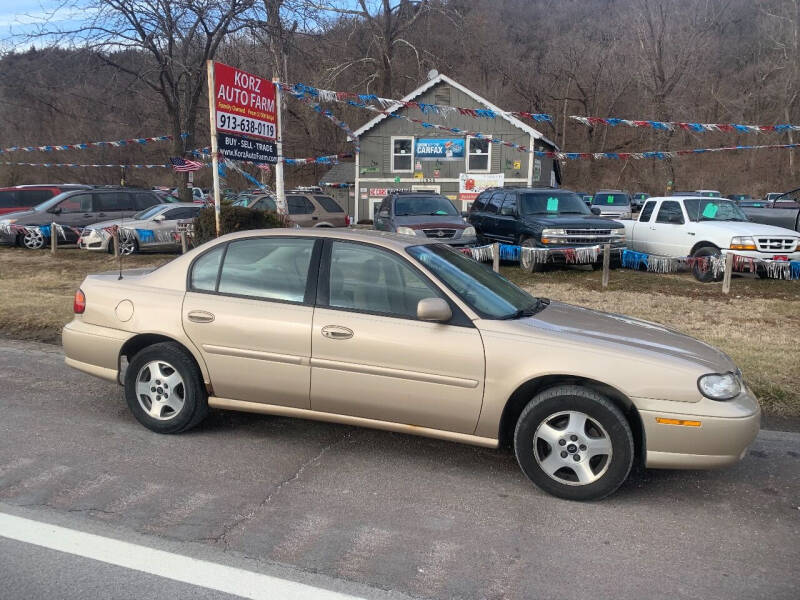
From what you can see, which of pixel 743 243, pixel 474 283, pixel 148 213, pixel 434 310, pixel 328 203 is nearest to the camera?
pixel 434 310

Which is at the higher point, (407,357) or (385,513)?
(407,357)

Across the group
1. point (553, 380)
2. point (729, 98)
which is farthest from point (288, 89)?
point (729, 98)

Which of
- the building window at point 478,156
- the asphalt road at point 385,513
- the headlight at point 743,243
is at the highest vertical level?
the building window at point 478,156

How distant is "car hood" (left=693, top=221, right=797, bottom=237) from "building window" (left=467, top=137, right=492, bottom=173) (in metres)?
15.0

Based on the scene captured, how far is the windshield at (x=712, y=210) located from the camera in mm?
12820

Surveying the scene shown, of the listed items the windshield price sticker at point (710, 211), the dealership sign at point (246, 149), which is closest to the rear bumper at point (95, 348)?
the dealership sign at point (246, 149)

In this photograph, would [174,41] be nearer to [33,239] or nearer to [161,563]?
[33,239]

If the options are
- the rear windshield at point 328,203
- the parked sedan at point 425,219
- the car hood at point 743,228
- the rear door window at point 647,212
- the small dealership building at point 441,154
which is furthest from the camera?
the small dealership building at point 441,154

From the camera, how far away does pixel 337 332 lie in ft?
13.9

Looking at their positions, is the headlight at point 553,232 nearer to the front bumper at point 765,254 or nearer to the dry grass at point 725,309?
the dry grass at point 725,309

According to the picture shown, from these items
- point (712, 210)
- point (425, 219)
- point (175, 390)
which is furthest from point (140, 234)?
point (712, 210)

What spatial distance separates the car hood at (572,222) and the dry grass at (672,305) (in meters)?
0.94

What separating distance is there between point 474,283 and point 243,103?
6.29 metres

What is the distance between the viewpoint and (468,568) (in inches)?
122
